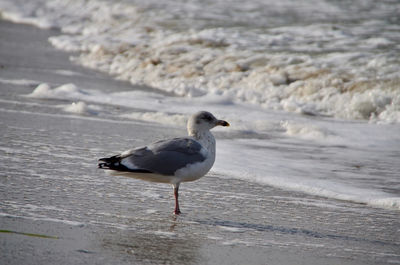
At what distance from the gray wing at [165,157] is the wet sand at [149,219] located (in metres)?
0.33

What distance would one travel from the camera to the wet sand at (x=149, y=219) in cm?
386

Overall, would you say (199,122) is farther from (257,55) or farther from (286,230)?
(257,55)

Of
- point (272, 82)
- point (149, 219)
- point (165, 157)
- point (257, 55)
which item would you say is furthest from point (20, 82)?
point (149, 219)

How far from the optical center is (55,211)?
4.52 meters

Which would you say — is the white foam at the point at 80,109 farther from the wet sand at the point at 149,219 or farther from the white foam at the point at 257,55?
the white foam at the point at 257,55

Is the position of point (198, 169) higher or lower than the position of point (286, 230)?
higher

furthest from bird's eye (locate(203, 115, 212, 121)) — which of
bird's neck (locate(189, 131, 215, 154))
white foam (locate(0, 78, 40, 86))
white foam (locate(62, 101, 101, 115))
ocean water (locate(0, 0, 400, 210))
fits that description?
white foam (locate(0, 78, 40, 86))

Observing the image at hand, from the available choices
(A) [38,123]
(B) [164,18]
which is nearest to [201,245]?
(A) [38,123]

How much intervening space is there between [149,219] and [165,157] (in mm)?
508

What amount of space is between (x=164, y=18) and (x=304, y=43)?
548 centimetres

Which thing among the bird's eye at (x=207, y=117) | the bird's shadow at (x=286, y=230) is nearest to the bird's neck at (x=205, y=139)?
the bird's eye at (x=207, y=117)

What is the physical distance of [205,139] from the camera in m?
5.23

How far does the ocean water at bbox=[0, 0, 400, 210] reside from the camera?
21.1 ft

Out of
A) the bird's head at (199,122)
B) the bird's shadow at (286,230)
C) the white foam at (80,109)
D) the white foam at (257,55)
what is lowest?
the bird's shadow at (286,230)
